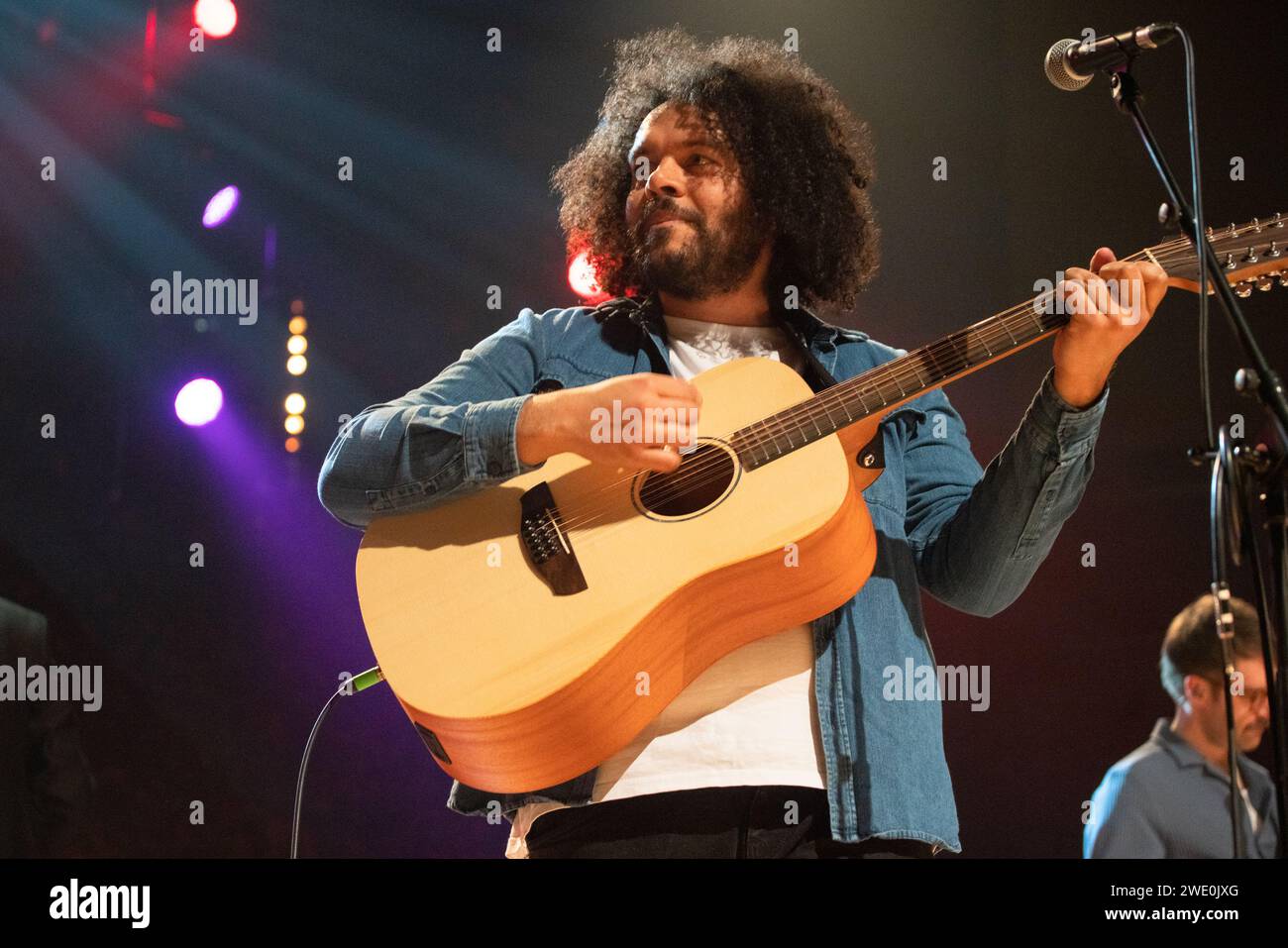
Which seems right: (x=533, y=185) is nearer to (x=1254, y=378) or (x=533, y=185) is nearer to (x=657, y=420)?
Result: (x=657, y=420)

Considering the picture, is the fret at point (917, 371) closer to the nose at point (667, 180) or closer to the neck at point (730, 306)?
the neck at point (730, 306)

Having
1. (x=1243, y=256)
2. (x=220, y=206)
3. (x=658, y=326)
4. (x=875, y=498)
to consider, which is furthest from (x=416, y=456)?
(x=220, y=206)

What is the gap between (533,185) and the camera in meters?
3.77

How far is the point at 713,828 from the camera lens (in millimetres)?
Answer: 1878

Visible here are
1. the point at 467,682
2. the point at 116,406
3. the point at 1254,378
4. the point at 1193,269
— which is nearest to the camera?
the point at 1254,378

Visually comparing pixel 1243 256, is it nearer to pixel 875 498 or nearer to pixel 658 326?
pixel 875 498

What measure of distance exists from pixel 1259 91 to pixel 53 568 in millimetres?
3744

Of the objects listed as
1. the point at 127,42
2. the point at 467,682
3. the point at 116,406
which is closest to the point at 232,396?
the point at 116,406

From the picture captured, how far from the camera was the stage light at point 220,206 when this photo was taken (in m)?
3.63

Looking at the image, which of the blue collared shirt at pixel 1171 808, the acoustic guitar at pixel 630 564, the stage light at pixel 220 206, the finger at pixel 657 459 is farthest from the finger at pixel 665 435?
the stage light at pixel 220 206

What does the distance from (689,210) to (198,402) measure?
191 cm

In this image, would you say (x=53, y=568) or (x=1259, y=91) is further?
(x=53, y=568)

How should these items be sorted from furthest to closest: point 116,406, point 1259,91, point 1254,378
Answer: point 116,406, point 1259,91, point 1254,378

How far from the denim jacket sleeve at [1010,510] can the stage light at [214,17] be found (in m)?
2.60
